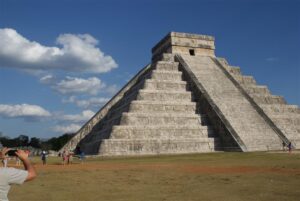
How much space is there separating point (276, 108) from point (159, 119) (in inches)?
444

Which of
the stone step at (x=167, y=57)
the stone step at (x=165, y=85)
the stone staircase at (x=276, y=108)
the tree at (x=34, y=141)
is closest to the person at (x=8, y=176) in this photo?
the stone step at (x=165, y=85)

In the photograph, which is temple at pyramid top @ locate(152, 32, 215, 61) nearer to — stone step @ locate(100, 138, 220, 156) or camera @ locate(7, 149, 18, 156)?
stone step @ locate(100, 138, 220, 156)

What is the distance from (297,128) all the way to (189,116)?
30.6ft

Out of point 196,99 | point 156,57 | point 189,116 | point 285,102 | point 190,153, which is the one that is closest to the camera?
point 190,153

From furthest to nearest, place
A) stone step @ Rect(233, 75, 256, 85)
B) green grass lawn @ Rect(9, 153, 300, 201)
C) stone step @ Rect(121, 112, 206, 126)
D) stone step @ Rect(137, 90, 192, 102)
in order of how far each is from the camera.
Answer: stone step @ Rect(233, 75, 256, 85), stone step @ Rect(137, 90, 192, 102), stone step @ Rect(121, 112, 206, 126), green grass lawn @ Rect(9, 153, 300, 201)

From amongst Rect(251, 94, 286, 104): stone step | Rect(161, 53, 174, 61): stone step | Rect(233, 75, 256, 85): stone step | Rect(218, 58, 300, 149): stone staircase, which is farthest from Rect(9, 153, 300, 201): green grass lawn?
Rect(161, 53, 174, 61): stone step

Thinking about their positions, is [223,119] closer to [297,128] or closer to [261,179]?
[297,128]

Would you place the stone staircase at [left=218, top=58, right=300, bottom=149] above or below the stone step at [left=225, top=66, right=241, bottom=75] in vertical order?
below

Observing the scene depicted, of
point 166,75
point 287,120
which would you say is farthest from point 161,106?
point 287,120

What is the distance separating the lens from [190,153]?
27.5 m

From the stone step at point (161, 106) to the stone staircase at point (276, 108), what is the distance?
6.33 metres

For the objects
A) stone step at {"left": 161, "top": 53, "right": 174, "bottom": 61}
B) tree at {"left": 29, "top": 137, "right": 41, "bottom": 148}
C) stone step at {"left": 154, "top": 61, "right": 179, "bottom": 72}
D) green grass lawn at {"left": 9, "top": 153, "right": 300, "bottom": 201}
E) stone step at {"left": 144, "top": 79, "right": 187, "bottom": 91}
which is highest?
stone step at {"left": 161, "top": 53, "right": 174, "bottom": 61}

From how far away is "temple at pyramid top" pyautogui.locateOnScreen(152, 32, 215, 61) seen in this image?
129ft

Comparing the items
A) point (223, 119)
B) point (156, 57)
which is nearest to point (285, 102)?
point (223, 119)
